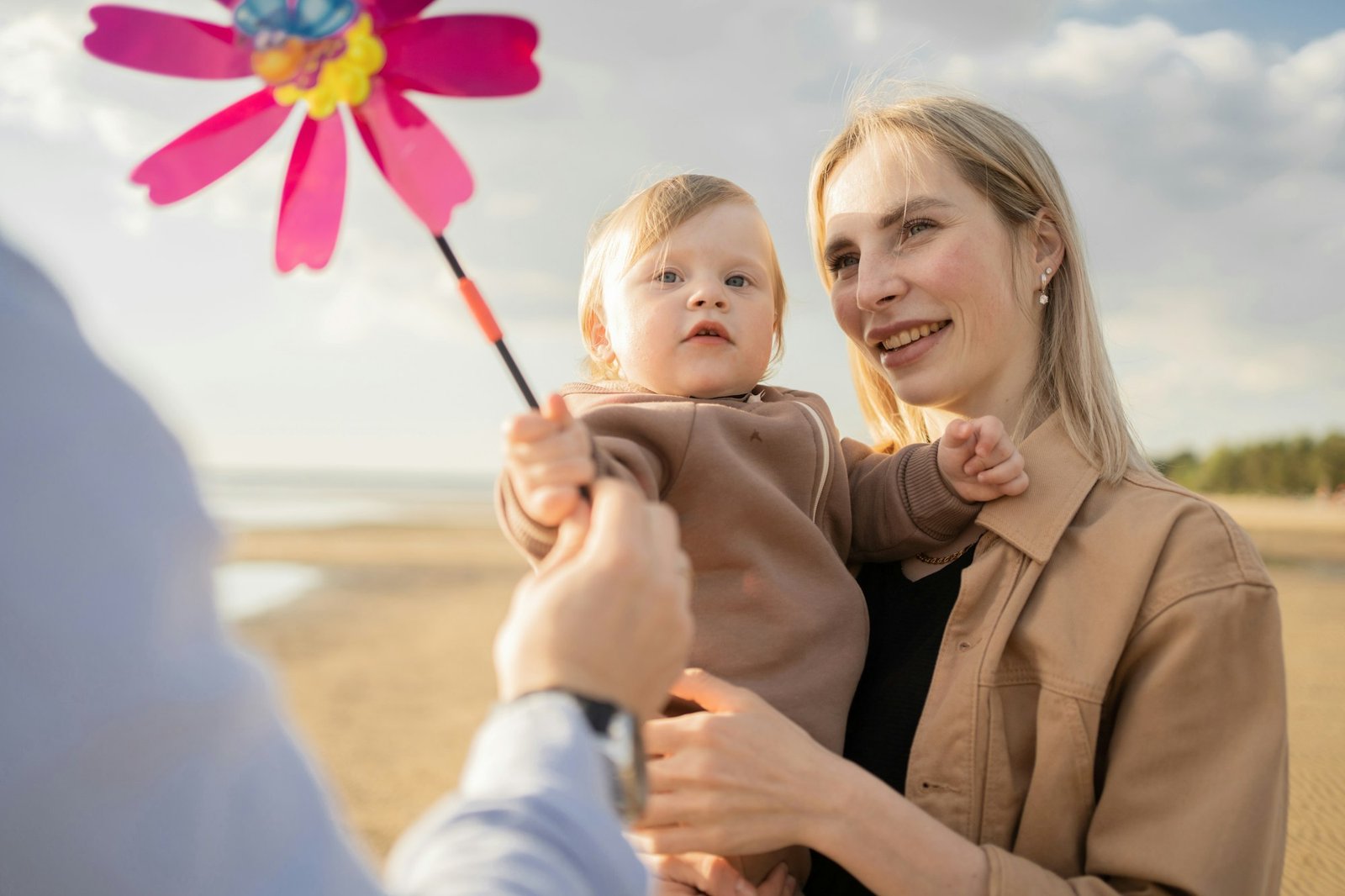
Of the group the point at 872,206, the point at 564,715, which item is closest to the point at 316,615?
the point at 872,206

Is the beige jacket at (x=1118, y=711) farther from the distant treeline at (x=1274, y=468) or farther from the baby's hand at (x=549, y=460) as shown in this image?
the distant treeline at (x=1274, y=468)

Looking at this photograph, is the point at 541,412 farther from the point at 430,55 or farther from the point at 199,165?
the point at 199,165

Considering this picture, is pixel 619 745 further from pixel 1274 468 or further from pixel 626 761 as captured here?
pixel 1274 468

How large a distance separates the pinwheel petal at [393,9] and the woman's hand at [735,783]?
3.94 feet

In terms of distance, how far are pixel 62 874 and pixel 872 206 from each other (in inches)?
93.1

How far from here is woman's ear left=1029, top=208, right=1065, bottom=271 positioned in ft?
8.98

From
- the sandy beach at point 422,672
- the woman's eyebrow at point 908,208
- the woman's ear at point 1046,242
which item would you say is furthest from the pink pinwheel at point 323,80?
the woman's ear at point 1046,242

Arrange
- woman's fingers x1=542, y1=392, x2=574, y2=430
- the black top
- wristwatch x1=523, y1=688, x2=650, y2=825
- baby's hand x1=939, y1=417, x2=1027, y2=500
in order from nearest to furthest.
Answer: wristwatch x1=523, y1=688, x2=650, y2=825 → woman's fingers x1=542, y1=392, x2=574, y2=430 → the black top → baby's hand x1=939, y1=417, x2=1027, y2=500

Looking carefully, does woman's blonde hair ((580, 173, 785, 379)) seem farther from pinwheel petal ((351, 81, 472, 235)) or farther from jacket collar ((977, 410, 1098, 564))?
pinwheel petal ((351, 81, 472, 235))

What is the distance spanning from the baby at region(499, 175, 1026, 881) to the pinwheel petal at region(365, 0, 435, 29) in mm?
811

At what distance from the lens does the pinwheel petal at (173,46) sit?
1.49m

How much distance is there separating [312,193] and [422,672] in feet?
32.9

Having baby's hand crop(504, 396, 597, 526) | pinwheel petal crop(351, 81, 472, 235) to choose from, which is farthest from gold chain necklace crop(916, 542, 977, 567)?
pinwheel petal crop(351, 81, 472, 235)

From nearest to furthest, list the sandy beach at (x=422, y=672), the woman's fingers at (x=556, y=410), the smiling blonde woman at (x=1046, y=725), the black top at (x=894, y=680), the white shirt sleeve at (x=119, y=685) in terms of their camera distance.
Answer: the white shirt sleeve at (x=119, y=685), the woman's fingers at (x=556, y=410), the smiling blonde woman at (x=1046, y=725), the black top at (x=894, y=680), the sandy beach at (x=422, y=672)
